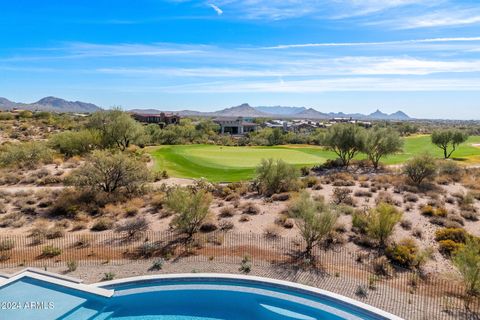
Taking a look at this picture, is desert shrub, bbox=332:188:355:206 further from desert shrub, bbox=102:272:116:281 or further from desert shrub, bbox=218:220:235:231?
desert shrub, bbox=102:272:116:281

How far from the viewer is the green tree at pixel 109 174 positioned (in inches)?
1040

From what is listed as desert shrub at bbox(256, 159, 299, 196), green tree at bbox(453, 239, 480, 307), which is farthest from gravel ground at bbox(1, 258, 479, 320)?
desert shrub at bbox(256, 159, 299, 196)

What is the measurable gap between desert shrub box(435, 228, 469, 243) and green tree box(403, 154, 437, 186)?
→ 13.8 meters

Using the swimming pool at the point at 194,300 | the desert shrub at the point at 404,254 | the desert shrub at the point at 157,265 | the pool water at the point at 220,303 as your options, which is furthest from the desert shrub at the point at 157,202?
the desert shrub at the point at 404,254

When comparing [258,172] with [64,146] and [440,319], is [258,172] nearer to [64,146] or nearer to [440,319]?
[440,319]

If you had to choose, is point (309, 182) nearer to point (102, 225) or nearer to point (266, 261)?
point (266, 261)

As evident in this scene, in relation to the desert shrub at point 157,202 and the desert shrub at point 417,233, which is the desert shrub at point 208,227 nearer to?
the desert shrub at point 157,202

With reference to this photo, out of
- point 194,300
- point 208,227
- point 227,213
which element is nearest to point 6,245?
point 208,227

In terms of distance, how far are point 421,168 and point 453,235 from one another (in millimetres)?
14575

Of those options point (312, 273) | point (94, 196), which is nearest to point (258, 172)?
point (94, 196)

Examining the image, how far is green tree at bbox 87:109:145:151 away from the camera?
1866 inches

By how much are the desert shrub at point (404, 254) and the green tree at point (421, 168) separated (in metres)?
17.1

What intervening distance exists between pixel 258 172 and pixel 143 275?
59.2 ft

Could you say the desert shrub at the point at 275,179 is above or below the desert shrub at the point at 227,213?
above
